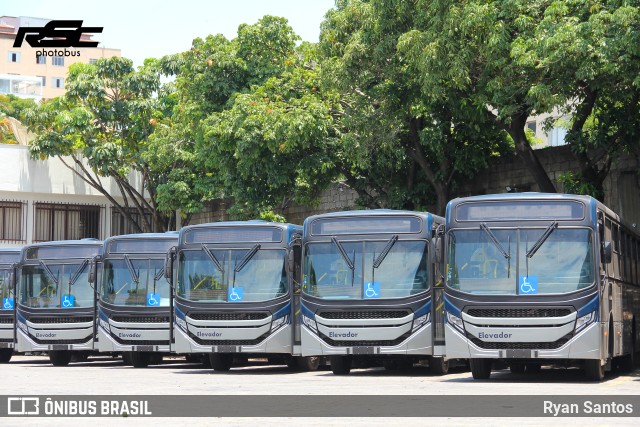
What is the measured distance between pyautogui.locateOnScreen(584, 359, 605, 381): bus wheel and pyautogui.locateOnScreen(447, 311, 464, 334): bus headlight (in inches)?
75.4

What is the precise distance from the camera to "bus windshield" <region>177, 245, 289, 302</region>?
21250 mm

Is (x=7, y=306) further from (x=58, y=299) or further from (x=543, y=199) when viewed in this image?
(x=543, y=199)

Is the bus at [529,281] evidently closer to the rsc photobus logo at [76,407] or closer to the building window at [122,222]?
the rsc photobus logo at [76,407]

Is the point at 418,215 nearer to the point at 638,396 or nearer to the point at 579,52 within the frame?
the point at 579,52

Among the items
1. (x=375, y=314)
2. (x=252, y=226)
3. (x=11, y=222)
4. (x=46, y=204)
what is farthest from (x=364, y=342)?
(x=46, y=204)

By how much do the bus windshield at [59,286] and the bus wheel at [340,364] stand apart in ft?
21.6

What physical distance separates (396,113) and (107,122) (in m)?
20.3

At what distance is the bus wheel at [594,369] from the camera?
58.6 ft

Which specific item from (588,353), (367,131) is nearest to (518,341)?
(588,353)

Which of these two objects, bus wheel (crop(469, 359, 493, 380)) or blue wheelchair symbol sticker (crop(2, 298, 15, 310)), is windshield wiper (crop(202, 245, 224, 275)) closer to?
bus wheel (crop(469, 359, 493, 380))

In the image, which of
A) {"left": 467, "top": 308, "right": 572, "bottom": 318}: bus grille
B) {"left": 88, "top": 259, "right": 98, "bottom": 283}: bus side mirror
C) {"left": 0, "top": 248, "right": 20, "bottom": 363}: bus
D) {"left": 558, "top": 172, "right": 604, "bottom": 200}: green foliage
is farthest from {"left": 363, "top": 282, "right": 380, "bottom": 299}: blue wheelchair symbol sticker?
{"left": 0, "top": 248, "right": 20, "bottom": 363}: bus

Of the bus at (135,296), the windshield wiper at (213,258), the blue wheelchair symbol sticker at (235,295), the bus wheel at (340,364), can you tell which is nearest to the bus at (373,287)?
the bus wheel at (340,364)

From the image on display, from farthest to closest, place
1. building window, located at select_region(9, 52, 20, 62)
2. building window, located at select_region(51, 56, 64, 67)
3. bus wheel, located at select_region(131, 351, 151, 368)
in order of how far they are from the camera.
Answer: building window, located at select_region(51, 56, 64, 67) → building window, located at select_region(9, 52, 20, 62) → bus wheel, located at select_region(131, 351, 151, 368)
